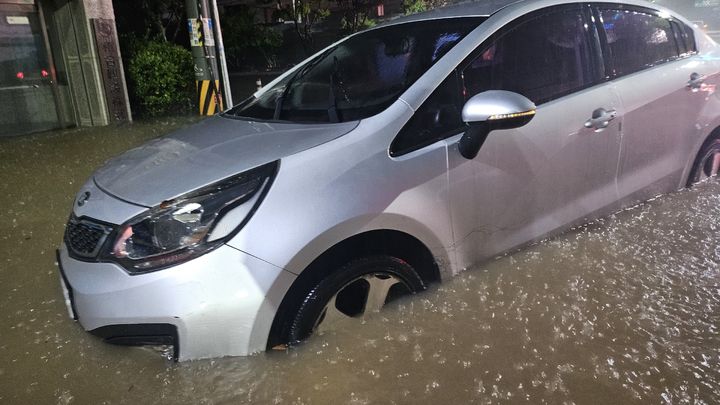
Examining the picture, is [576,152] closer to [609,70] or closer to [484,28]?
[609,70]

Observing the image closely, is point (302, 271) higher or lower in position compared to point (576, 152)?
lower

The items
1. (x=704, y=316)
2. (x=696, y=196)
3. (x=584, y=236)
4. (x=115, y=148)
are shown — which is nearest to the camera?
(x=704, y=316)

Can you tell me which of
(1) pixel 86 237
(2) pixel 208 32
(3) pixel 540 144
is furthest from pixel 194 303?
(2) pixel 208 32

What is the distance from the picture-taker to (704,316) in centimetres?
254

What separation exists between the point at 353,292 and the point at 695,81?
2785mm

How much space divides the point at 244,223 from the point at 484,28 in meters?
1.55

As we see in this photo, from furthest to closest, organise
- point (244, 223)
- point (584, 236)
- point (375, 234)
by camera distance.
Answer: point (584, 236) → point (375, 234) → point (244, 223)

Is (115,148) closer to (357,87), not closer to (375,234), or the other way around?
(357,87)

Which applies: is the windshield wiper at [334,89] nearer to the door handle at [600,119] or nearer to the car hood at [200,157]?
the car hood at [200,157]

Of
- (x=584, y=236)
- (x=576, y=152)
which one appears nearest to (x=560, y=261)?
(x=584, y=236)

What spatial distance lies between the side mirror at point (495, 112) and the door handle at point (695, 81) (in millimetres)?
1821

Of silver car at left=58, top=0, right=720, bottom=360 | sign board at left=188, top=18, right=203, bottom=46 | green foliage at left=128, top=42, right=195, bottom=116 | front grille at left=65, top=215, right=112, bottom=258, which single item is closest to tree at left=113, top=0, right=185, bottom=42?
green foliage at left=128, top=42, right=195, bottom=116

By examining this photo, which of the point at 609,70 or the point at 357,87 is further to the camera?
the point at 609,70

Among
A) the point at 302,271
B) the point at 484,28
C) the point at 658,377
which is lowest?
the point at 658,377
